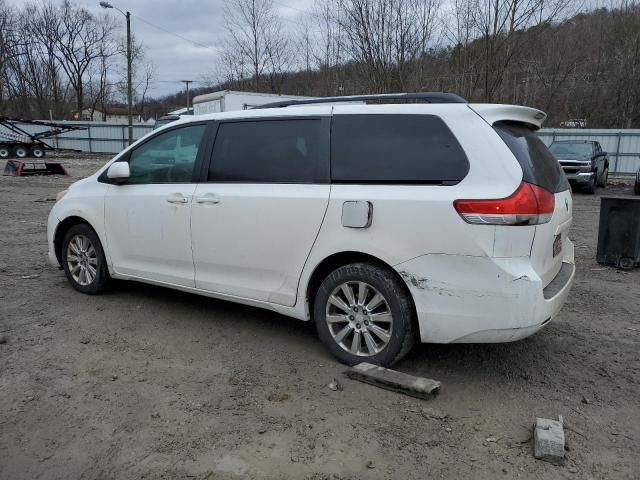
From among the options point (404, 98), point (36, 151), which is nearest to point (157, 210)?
point (404, 98)

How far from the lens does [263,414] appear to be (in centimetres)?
323

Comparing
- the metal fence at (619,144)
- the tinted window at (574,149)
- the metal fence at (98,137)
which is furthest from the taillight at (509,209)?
the metal fence at (98,137)

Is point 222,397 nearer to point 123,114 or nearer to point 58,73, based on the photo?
point 58,73

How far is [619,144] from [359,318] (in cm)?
2315

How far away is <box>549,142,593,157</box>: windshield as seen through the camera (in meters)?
18.1

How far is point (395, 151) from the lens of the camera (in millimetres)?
3633

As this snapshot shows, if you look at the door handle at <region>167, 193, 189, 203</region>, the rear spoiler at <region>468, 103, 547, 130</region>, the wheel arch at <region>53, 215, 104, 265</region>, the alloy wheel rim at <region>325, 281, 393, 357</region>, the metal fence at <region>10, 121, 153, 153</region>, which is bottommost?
the alloy wheel rim at <region>325, 281, 393, 357</region>

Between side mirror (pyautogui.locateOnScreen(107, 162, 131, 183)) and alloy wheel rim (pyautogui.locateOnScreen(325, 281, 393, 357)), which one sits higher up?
side mirror (pyautogui.locateOnScreen(107, 162, 131, 183))

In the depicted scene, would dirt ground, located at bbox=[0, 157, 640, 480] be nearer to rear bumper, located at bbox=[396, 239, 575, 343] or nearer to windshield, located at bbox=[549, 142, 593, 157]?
rear bumper, located at bbox=[396, 239, 575, 343]

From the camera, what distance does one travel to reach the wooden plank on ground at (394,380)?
11.1 feet

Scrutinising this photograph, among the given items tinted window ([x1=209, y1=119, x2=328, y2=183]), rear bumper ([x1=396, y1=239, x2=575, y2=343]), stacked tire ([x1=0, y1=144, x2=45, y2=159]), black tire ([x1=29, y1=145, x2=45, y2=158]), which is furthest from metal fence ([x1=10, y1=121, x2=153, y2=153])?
rear bumper ([x1=396, y1=239, x2=575, y2=343])

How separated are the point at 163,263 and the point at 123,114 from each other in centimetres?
9886

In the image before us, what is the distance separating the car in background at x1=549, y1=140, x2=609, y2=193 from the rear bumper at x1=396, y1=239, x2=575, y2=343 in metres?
15.3

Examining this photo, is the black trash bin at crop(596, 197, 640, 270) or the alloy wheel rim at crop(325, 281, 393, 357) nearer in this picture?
the alloy wheel rim at crop(325, 281, 393, 357)
